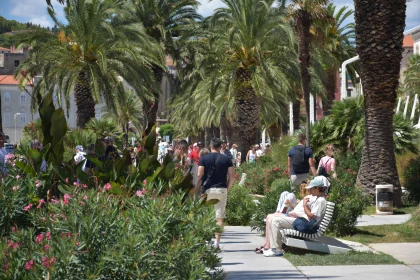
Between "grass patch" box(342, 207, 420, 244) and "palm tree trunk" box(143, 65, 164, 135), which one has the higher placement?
"palm tree trunk" box(143, 65, 164, 135)

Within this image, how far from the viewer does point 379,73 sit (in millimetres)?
17406

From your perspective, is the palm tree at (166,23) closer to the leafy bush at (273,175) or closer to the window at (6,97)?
the leafy bush at (273,175)

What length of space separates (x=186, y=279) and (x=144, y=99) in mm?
26138

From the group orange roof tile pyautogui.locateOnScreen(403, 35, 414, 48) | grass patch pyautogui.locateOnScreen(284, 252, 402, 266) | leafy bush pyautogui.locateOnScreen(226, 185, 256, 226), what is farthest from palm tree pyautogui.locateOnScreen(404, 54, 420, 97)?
grass patch pyautogui.locateOnScreen(284, 252, 402, 266)

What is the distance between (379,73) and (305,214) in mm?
7348

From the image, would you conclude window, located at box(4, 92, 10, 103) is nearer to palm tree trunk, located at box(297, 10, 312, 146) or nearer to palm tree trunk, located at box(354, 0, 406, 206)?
palm tree trunk, located at box(297, 10, 312, 146)

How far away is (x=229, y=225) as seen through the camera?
15758 millimetres

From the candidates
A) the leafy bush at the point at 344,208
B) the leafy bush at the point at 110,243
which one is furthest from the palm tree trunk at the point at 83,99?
the leafy bush at the point at 110,243

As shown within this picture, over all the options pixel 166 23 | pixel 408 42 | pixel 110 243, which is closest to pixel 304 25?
pixel 166 23

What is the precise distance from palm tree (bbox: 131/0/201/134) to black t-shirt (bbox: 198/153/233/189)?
20.9 metres

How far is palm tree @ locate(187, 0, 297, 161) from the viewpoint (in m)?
29.8

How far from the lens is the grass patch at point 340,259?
10086mm

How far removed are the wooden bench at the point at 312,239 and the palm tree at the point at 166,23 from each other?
2229 centimetres

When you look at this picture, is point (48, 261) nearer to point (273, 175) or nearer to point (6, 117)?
point (273, 175)
